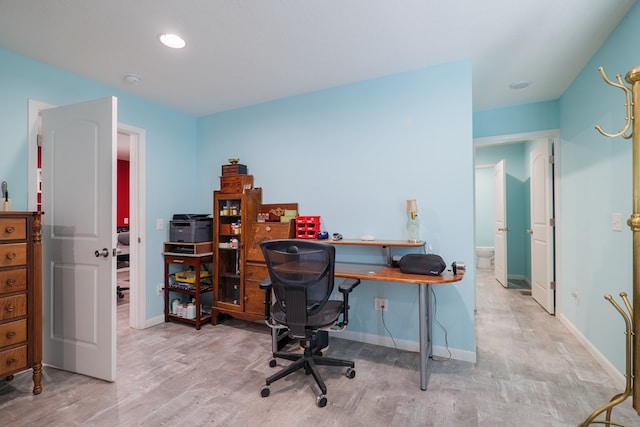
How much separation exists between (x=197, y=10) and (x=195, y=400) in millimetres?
2489

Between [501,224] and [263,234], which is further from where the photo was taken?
[501,224]

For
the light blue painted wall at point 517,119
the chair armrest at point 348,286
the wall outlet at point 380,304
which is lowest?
the wall outlet at point 380,304

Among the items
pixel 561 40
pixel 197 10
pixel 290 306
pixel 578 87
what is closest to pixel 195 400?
pixel 290 306

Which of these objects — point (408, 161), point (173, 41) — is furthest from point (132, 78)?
point (408, 161)

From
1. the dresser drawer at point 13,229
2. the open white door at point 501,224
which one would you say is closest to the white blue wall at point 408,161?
the dresser drawer at point 13,229

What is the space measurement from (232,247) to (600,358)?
339cm

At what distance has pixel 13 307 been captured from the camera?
1956 millimetres

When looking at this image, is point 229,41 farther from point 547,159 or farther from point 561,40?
point 547,159

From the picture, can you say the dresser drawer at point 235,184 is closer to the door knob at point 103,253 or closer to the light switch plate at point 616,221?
the door knob at point 103,253

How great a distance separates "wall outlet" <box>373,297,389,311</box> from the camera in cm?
279

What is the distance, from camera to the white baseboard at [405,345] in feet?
8.15

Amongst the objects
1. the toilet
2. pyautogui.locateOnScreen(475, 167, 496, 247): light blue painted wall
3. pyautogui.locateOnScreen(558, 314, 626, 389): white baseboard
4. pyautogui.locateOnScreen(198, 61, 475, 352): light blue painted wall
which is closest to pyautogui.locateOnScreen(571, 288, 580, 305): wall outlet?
pyautogui.locateOnScreen(558, 314, 626, 389): white baseboard

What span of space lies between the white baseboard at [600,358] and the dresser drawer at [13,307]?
4062 millimetres

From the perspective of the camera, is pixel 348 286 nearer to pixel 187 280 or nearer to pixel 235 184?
pixel 235 184
